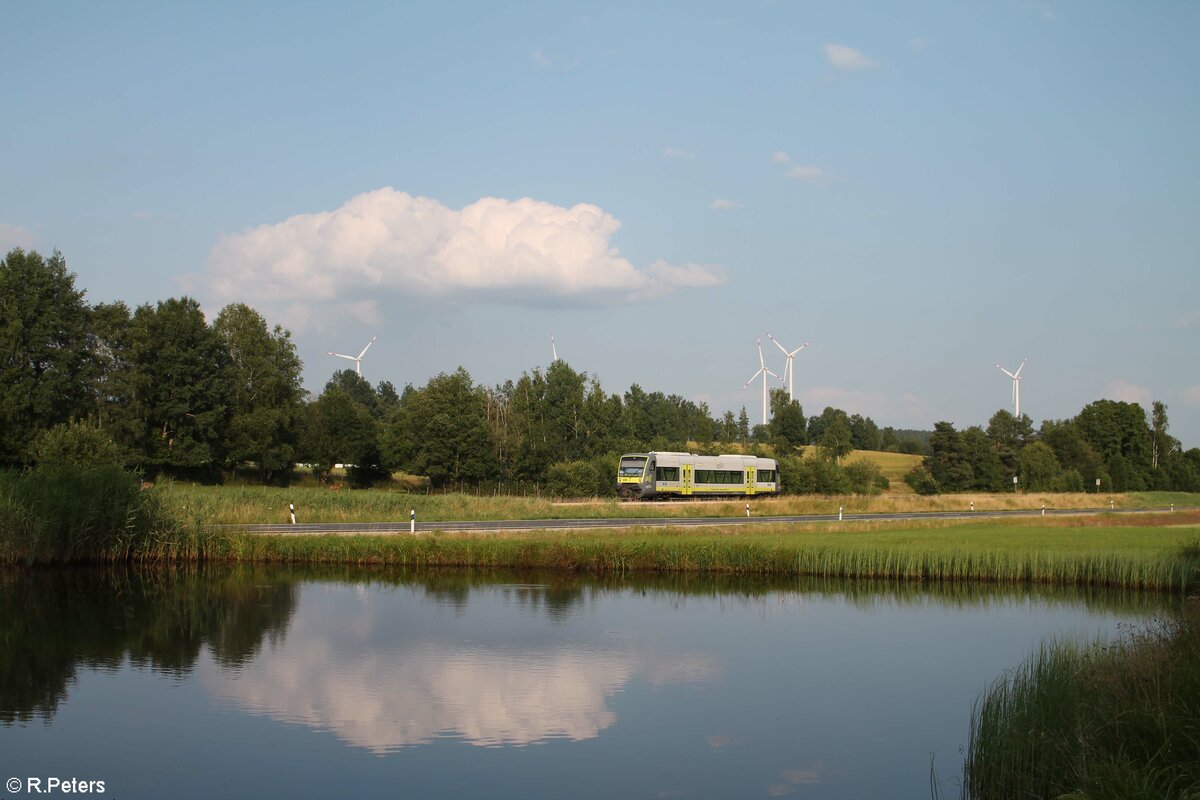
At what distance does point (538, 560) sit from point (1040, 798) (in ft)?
76.1

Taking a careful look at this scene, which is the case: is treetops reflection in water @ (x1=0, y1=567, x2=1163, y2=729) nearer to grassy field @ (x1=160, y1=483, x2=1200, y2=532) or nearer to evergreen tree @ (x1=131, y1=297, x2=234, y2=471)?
grassy field @ (x1=160, y1=483, x2=1200, y2=532)

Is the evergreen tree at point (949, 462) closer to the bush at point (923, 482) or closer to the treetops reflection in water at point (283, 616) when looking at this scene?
the bush at point (923, 482)

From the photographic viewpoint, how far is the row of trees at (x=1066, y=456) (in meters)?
99.2

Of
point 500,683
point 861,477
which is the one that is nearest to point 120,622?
point 500,683

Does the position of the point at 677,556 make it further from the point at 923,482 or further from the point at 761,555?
the point at 923,482

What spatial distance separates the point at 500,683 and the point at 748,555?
16.7m

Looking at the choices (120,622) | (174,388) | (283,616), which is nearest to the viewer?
(120,622)

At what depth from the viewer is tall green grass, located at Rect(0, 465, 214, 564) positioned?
3136 cm

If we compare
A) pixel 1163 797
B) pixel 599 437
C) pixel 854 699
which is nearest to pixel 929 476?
pixel 599 437

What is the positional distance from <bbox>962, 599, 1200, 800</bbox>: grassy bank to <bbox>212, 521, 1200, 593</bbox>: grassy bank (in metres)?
17.7

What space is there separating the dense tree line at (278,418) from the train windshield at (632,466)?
533 centimetres

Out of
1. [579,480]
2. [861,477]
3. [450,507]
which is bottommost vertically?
[450,507]

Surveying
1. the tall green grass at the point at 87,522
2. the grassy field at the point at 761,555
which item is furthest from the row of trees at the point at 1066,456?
the tall green grass at the point at 87,522

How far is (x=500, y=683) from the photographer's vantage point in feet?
62.0
